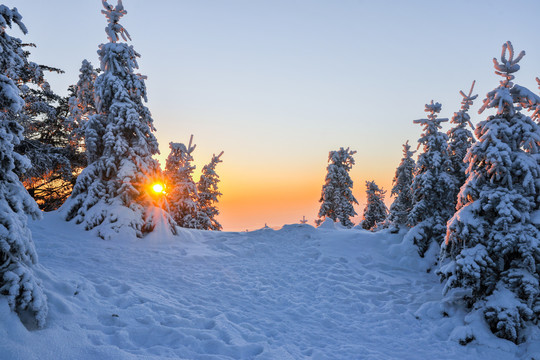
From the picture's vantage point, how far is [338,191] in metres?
33.0

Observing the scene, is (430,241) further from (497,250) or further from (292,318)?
(292,318)

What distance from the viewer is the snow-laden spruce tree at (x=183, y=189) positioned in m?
26.2

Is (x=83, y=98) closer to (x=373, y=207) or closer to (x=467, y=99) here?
(x=467, y=99)

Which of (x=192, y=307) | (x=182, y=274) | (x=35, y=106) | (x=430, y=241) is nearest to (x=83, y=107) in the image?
(x=35, y=106)

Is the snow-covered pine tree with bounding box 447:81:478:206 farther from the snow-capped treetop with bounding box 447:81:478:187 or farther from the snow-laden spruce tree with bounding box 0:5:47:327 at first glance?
the snow-laden spruce tree with bounding box 0:5:47:327

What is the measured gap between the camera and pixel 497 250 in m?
8.08

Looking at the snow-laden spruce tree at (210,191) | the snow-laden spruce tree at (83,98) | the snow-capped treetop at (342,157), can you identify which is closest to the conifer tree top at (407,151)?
the snow-capped treetop at (342,157)

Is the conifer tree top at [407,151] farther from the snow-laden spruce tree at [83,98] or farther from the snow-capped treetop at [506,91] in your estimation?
the snow-laden spruce tree at [83,98]

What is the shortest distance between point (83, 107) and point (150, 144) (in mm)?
11659

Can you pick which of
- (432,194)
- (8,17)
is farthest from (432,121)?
(8,17)

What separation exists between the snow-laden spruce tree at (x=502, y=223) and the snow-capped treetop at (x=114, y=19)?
1701 cm

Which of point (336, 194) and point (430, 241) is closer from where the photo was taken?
point (430, 241)

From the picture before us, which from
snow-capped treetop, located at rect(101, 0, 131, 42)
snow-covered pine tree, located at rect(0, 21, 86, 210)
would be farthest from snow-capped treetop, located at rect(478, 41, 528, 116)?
snow-covered pine tree, located at rect(0, 21, 86, 210)

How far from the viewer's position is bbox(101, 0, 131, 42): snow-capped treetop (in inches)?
631
